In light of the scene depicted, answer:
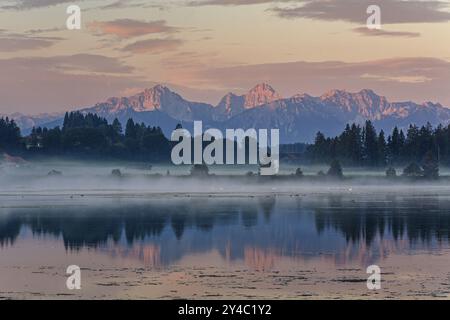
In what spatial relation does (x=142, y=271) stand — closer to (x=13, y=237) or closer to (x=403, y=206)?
(x=13, y=237)

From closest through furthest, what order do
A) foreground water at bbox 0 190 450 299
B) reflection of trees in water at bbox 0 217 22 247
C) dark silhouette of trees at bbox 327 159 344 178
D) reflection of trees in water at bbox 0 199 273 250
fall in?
foreground water at bbox 0 190 450 299 < reflection of trees in water at bbox 0 217 22 247 < reflection of trees in water at bbox 0 199 273 250 < dark silhouette of trees at bbox 327 159 344 178

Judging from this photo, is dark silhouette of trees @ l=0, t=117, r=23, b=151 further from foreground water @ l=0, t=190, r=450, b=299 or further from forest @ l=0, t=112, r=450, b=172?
foreground water @ l=0, t=190, r=450, b=299

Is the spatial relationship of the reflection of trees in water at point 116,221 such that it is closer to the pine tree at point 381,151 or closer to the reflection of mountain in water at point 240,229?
the reflection of mountain in water at point 240,229

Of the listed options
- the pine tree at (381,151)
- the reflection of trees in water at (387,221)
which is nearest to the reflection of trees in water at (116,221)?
the reflection of trees in water at (387,221)

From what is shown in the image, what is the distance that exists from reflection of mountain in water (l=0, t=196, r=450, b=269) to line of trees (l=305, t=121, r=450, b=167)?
102470 mm

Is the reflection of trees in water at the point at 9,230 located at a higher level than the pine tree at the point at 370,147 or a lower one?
lower

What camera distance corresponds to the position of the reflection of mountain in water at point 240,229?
39125 mm

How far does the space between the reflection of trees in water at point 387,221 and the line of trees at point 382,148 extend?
99.9 m

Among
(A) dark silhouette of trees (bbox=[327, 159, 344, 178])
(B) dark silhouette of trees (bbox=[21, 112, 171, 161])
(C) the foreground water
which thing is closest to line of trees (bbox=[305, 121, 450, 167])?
(A) dark silhouette of trees (bbox=[327, 159, 344, 178])

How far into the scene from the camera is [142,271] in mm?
33344

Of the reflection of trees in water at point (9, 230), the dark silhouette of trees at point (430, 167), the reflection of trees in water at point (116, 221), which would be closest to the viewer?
the reflection of trees in water at point (9, 230)

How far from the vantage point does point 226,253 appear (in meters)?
38.4

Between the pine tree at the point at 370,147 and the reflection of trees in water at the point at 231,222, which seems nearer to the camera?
the reflection of trees in water at the point at 231,222

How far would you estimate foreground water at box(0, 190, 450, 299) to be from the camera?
29625mm
